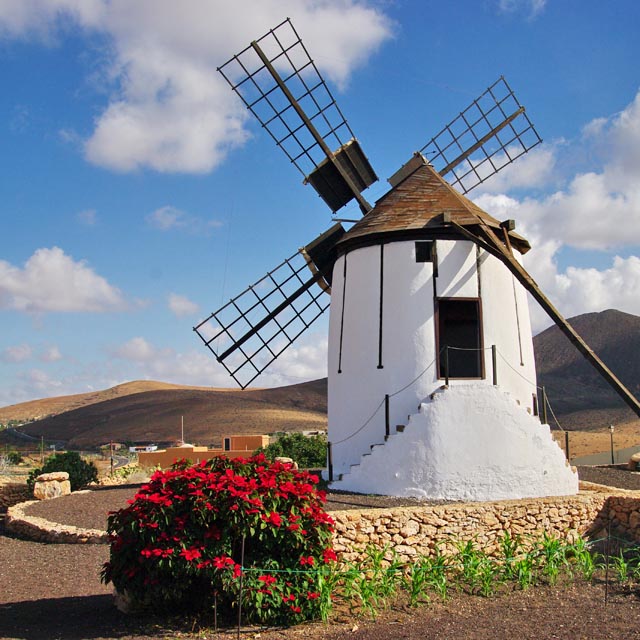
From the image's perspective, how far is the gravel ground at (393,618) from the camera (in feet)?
24.5

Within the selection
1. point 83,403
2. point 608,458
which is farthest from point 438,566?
point 83,403

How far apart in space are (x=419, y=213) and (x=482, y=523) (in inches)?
267

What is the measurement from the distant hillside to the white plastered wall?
37.0 m

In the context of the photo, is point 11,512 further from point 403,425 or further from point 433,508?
point 433,508

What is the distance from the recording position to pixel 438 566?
9.17 m

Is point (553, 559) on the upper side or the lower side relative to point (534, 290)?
lower

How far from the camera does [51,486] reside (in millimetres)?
18453

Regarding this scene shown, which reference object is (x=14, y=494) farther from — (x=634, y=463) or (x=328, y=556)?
(x=634, y=463)

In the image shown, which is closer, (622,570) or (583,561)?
(622,570)

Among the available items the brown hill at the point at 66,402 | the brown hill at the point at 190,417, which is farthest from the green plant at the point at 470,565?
the brown hill at the point at 66,402

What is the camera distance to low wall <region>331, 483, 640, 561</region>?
997 cm

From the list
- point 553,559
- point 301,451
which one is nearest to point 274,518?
point 553,559

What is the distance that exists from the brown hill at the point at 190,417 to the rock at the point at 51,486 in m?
32.0

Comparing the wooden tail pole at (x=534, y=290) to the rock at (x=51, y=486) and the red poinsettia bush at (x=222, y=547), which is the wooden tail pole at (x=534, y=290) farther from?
the rock at (x=51, y=486)
